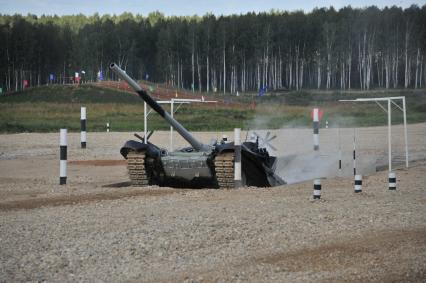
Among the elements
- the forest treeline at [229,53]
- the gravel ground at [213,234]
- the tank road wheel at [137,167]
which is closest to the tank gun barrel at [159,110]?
the tank road wheel at [137,167]

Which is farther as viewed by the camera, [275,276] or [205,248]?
[205,248]

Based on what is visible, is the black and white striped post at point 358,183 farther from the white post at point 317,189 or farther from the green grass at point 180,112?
the green grass at point 180,112

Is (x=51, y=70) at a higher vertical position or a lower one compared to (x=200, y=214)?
higher

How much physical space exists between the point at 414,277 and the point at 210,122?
43.1 metres

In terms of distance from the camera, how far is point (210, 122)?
50250mm

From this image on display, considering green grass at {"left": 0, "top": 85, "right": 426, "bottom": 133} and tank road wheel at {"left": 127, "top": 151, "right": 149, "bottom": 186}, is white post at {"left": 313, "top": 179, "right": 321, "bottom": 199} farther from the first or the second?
green grass at {"left": 0, "top": 85, "right": 426, "bottom": 133}

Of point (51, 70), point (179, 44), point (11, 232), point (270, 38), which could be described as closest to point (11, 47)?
point (51, 70)

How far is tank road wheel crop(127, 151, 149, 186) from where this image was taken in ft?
57.0

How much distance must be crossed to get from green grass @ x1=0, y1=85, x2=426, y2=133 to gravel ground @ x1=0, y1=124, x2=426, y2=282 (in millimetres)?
13693

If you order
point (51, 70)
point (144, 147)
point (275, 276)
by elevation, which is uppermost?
point (51, 70)

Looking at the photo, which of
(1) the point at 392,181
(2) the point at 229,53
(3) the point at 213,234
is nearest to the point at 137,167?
(1) the point at 392,181

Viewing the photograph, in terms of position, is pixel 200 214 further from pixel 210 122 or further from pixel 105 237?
pixel 210 122

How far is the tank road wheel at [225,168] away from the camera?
1664cm

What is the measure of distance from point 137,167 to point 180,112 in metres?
39.9
